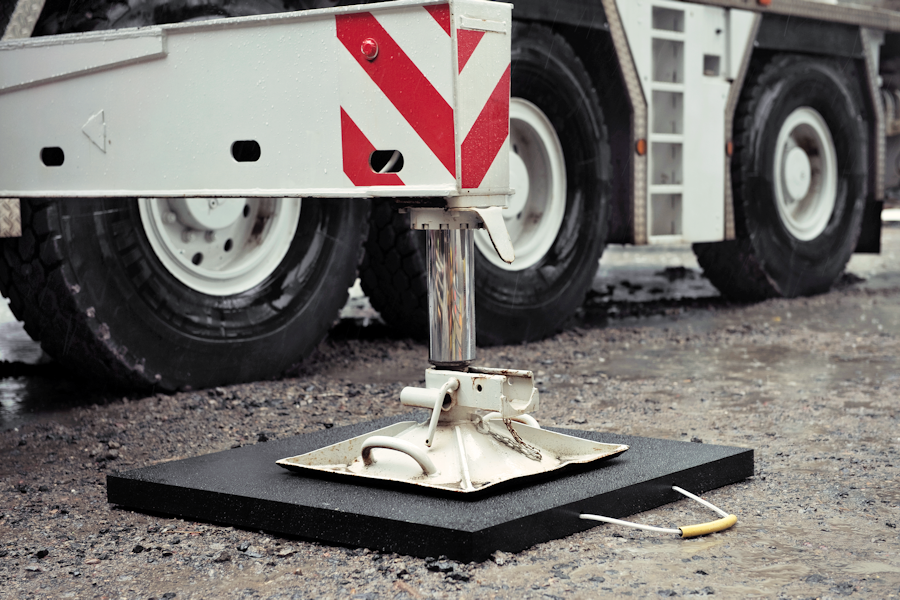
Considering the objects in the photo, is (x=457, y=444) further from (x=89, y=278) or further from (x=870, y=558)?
(x=89, y=278)

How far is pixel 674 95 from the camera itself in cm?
623

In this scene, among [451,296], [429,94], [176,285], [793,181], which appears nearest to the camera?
[429,94]

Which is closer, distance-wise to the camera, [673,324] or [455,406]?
[455,406]

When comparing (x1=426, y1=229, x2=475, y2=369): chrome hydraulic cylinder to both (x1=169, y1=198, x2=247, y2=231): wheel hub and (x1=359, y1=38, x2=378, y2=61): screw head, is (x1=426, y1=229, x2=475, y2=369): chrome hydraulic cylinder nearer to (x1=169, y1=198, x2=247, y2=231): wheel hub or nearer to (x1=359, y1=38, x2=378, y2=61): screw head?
(x1=359, y1=38, x2=378, y2=61): screw head

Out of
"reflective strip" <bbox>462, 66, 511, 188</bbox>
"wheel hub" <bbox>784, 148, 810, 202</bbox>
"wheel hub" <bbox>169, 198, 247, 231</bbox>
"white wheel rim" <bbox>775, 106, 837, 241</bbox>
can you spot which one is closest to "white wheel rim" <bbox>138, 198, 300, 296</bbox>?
"wheel hub" <bbox>169, 198, 247, 231</bbox>

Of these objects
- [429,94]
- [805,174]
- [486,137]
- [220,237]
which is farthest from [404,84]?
[805,174]

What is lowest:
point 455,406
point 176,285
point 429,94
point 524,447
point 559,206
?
point 524,447

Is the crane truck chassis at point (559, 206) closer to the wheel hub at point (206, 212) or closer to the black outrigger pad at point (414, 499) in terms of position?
the wheel hub at point (206, 212)

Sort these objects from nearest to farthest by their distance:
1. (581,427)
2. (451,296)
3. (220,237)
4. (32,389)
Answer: (451,296), (581,427), (220,237), (32,389)

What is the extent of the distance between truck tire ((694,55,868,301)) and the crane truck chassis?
15 millimetres

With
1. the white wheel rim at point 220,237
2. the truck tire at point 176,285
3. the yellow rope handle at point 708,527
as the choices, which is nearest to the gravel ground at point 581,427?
the yellow rope handle at point 708,527

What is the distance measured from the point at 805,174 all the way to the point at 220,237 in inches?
181

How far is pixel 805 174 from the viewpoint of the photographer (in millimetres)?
7574

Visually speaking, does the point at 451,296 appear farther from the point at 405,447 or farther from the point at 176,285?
the point at 176,285
